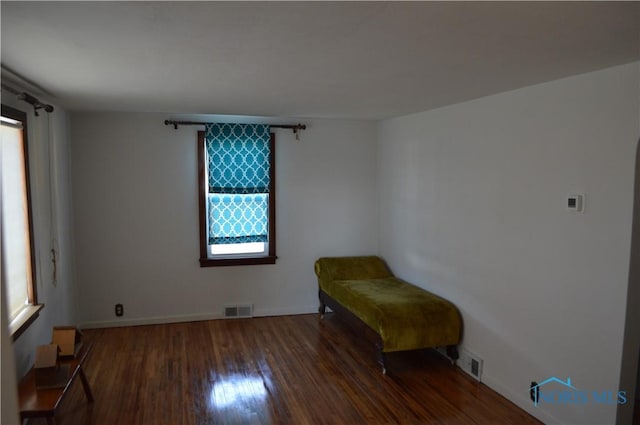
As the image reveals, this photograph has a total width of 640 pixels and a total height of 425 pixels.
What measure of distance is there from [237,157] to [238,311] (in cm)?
171

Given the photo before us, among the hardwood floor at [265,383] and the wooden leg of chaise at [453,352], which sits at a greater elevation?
the wooden leg of chaise at [453,352]

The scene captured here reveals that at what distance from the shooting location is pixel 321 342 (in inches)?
171

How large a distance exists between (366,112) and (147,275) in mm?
2843

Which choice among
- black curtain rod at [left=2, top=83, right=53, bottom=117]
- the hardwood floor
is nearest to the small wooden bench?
the hardwood floor

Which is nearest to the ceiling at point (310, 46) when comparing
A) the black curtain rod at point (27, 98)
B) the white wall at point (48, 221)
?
the black curtain rod at point (27, 98)

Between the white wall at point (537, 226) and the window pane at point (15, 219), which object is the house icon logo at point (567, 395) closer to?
the white wall at point (537, 226)

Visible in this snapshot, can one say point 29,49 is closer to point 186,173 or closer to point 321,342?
point 186,173

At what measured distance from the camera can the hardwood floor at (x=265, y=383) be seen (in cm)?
302

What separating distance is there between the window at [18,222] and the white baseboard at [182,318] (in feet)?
5.26

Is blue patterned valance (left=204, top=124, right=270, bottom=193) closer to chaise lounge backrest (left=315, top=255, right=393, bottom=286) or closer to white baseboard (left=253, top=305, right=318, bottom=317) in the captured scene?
chaise lounge backrest (left=315, top=255, right=393, bottom=286)

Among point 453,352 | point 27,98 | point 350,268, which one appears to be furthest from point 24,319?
point 453,352

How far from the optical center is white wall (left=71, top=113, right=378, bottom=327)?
15.0ft

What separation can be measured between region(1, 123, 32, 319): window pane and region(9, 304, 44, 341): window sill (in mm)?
45

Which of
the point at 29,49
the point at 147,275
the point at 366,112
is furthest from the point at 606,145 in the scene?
the point at 147,275
